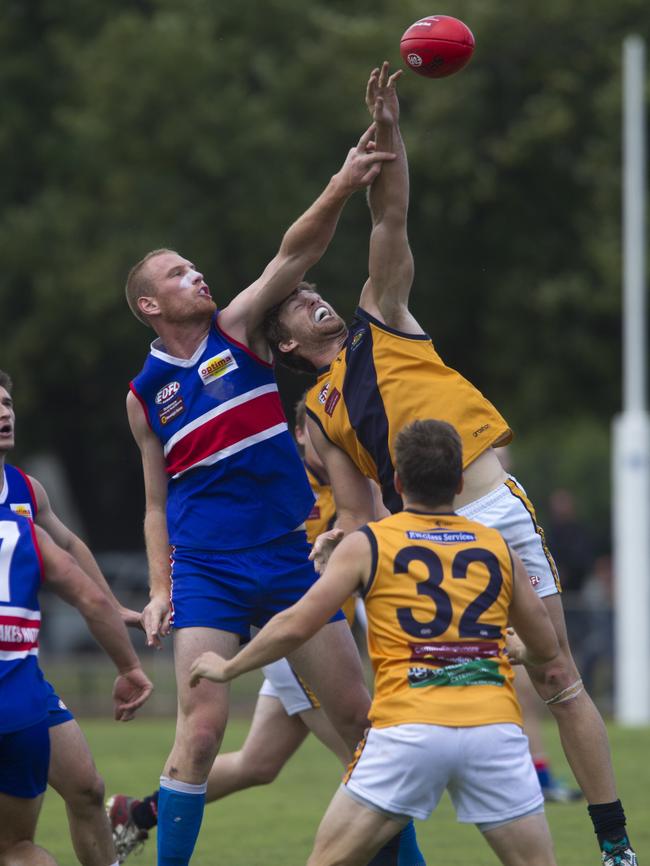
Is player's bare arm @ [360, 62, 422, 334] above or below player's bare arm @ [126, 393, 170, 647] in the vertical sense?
above

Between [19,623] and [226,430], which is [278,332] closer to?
[226,430]

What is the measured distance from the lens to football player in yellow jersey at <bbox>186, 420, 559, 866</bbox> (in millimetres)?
5008

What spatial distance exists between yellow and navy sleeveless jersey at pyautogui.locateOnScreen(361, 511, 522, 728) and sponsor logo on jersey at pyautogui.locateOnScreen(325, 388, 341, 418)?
142 centimetres

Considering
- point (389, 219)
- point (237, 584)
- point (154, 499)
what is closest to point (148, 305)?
point (154, 499)

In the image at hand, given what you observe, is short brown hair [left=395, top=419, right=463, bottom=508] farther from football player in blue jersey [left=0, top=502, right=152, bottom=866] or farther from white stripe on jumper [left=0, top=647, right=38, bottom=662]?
white stripe on jumper [left=0, top=647, right=38, bottom=662]

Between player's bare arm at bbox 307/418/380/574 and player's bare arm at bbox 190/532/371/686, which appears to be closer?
player's bare arm at bbox 190/532/371/686

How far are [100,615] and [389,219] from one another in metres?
1.97

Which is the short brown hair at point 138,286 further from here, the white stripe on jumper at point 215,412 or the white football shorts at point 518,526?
the white football shorts at point 518,526

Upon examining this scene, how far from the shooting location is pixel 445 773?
5.01m

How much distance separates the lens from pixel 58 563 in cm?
555

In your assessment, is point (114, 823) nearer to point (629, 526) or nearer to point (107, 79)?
point (629, 526)

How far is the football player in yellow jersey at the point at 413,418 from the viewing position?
21.1 feet

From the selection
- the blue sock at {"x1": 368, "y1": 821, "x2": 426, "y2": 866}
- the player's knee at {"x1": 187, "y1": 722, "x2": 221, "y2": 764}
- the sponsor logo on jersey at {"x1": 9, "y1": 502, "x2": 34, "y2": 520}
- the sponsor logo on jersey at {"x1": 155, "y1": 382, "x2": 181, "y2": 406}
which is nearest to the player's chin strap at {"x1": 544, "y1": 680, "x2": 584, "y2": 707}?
the blue sock at {"x1": 368, "y1": 821, "x2": 426, "y2": 866}

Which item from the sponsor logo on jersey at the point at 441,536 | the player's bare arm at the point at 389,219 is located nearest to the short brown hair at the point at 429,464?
the sponsor logo on jersey at the point at 441,536
